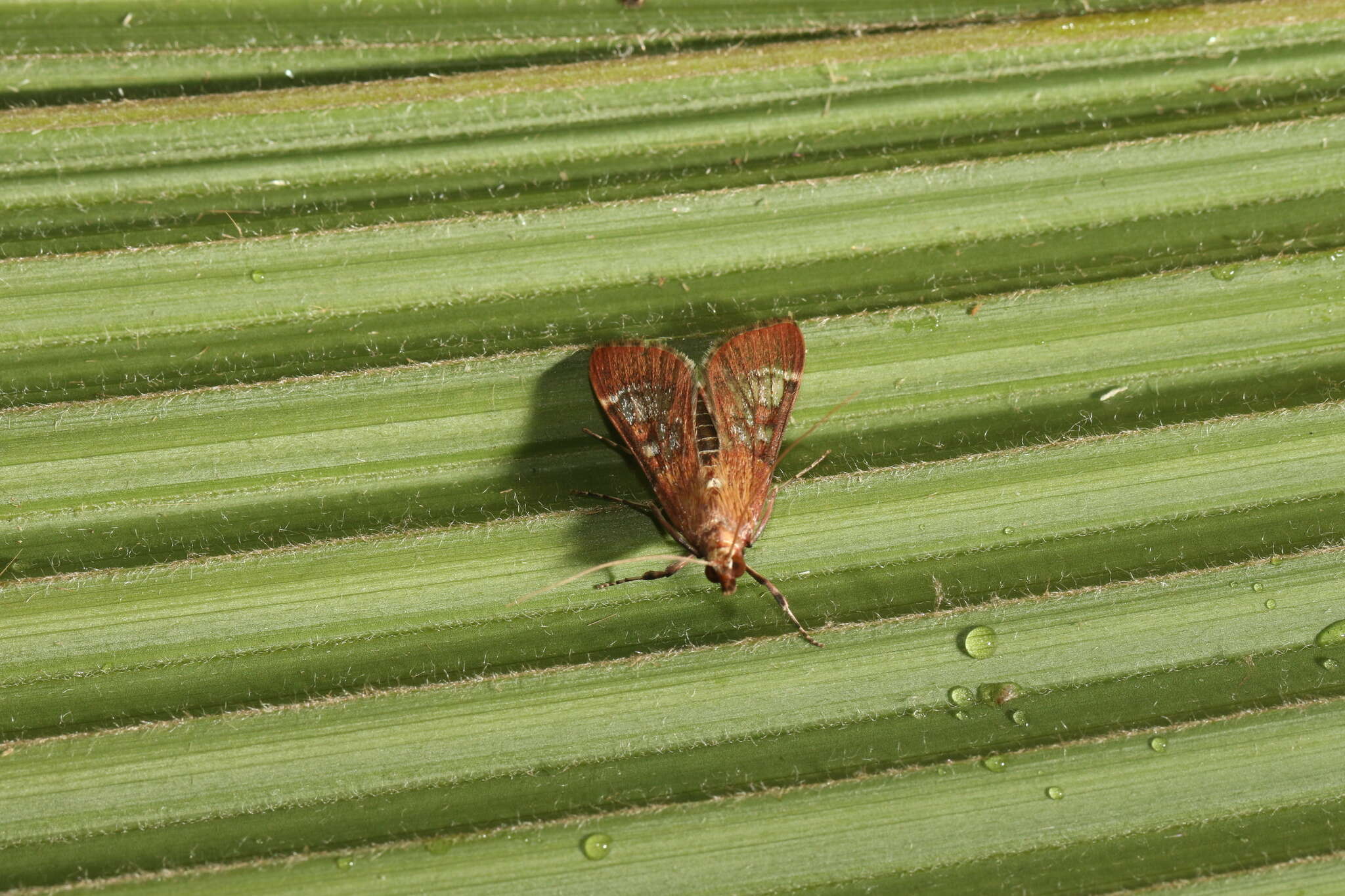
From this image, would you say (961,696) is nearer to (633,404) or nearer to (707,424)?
(707,424)

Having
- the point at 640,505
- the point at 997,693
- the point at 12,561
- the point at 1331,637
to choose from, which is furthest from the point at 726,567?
the point at 12,561

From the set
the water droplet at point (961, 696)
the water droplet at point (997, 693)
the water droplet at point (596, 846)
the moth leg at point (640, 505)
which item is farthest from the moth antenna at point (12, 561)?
the water droplet at point (997, 693)

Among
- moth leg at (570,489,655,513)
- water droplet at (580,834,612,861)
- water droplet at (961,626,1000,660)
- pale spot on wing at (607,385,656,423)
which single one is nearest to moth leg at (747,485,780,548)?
moth leg at (570,489,655,513)

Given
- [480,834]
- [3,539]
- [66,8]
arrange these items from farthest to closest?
1. [66,8]
2. [3,539]
3. [480,834]

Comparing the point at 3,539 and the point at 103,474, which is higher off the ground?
the point at 103,474

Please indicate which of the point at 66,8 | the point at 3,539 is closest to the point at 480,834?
the point at 3,539

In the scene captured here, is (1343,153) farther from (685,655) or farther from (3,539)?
(3,539)
